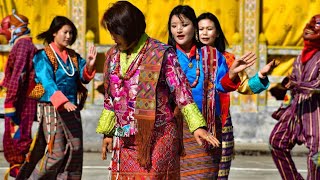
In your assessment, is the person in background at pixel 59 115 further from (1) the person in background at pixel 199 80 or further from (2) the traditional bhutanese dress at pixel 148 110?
(2) the traditional bhutanese dress at pixel 148 110

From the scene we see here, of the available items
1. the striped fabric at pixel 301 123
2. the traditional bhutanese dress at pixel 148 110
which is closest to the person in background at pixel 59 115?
the striped fabric at pixel 301 123

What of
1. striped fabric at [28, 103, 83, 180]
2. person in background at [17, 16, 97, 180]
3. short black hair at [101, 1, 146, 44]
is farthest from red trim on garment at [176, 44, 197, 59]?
striped fabric at [28, 103, 83, 180]

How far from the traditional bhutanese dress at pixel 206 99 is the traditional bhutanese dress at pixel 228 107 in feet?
Result: 0.46

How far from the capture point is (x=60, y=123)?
10.8 meters

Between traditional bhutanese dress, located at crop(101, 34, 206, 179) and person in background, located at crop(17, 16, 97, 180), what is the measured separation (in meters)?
3.34

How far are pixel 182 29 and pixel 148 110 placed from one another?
171cm

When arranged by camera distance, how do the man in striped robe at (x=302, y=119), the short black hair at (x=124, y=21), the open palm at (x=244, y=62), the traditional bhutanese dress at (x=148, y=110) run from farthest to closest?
the man in striped robe at (x=302, y=119) < the open palm at (x=244, y=62) < the traditional bhutanese dress at (x=148, y=110) < the short black hair at (x=124, y=21)

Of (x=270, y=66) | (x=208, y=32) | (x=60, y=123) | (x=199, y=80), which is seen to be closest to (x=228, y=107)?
(x=199, y=80)

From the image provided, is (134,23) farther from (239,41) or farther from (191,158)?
(239,41)

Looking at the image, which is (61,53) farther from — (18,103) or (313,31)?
(313,31)

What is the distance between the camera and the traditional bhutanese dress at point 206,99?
8.66 metres

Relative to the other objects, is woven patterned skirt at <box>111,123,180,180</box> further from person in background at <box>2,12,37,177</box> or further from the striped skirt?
person in background at <box>2,12,37,177</box>

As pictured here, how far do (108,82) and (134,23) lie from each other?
53 cm

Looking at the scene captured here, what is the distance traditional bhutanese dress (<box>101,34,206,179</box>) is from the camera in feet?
23.3
